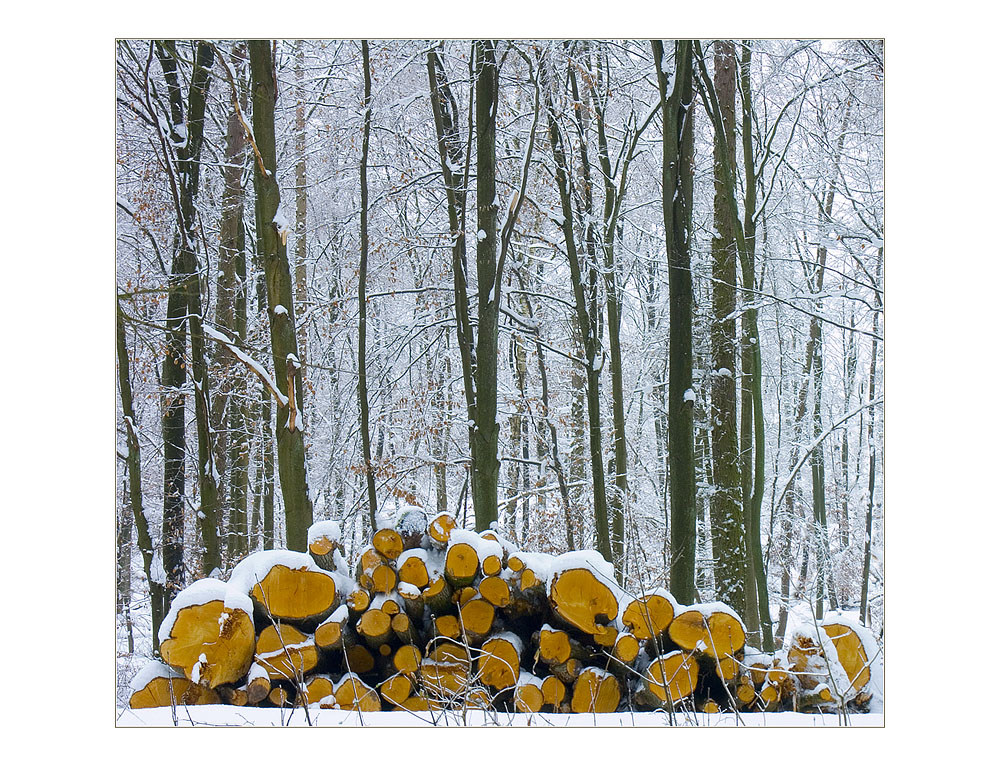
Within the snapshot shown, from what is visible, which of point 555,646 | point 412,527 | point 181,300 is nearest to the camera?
point 555,646

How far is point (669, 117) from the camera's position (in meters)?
3.21

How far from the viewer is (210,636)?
9.75 feet

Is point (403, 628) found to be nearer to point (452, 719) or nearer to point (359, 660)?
point (359, 660)

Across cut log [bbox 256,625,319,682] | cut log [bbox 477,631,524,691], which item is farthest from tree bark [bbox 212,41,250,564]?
cut log [bbox 477,631,524,691]

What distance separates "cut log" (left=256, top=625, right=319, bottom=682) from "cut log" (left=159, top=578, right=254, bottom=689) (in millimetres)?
57

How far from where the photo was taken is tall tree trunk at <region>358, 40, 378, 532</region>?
10.2 feet

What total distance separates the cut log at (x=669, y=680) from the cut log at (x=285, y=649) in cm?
149

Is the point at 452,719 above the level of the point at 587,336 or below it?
below

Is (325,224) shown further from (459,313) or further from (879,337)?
(879,337)

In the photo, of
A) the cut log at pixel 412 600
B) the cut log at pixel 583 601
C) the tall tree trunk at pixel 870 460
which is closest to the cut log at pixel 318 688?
the cut log at pixel 412 600

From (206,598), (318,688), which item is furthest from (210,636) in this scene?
(318,688)

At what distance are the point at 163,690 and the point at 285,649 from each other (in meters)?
0.62

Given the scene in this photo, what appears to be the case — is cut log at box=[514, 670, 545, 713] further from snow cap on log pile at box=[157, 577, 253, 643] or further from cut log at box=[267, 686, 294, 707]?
snow cap on log pile at box=[157, 577, 253, 643]

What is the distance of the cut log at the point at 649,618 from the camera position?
3002 mm
